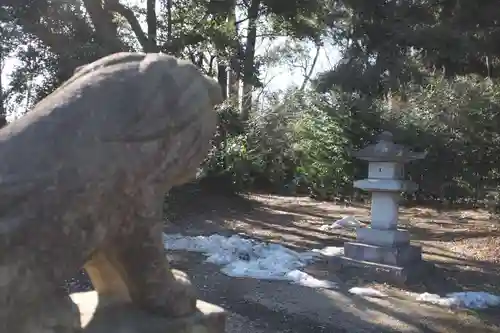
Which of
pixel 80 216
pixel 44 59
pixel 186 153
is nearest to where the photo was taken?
pixel 80 216

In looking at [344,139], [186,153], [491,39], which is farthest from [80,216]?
[344,139]

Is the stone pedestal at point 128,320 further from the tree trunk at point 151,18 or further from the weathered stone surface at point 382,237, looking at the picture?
the tree trunk at point 151,18

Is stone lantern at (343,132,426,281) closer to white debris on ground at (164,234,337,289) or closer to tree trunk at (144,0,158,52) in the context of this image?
white debris on ground at (164,234,337,289)

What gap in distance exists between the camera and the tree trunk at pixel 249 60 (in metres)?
13.7

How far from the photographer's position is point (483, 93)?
1191 centimetres

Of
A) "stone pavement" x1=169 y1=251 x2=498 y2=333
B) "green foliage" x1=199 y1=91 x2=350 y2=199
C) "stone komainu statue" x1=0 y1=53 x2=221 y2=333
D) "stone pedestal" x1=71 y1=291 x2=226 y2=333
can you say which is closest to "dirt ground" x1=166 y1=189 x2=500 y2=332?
"stone pavement" x1=169 y1=251 x2=498 y2=333

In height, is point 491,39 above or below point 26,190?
above

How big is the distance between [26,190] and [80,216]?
0.66ft

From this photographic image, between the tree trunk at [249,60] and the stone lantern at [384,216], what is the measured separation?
20.4 ft

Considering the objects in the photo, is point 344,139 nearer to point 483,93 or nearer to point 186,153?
point 483,93

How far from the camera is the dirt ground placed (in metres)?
6.91

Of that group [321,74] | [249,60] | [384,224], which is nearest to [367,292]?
[384,224]

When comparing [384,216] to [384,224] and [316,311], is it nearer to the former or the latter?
[384,224]

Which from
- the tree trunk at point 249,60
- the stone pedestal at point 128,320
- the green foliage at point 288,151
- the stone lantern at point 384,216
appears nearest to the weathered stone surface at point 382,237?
the stone lantern at point 384,216
